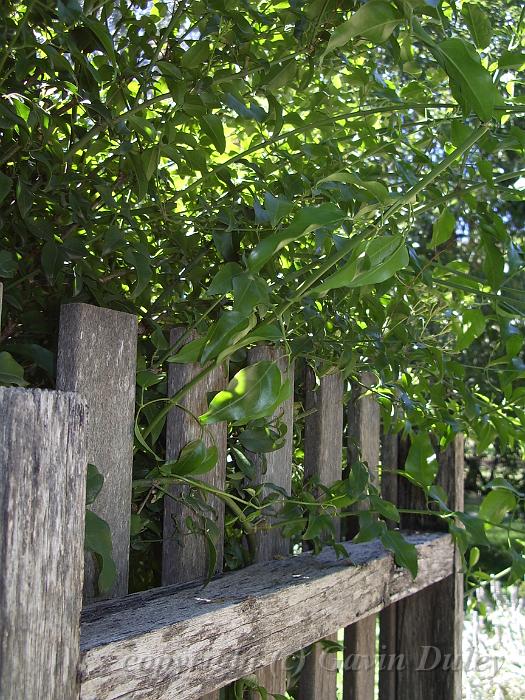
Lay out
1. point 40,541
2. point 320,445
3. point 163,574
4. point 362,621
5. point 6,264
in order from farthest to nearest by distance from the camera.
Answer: point 362,621, point 320,445, point 163,574, point 6,264, point 40,541

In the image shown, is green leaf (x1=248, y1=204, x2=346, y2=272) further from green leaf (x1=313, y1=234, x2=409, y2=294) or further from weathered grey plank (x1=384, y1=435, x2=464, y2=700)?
weathered grey plank (x1=384, y1=435, x2=464, y2=700)

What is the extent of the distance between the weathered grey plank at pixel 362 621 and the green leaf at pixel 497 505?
0.21 meters

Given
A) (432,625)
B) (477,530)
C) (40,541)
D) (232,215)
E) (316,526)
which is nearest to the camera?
(40,541)

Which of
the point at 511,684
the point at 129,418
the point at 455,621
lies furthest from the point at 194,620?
the point at 511,684

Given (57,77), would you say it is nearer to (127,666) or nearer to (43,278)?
(43,278)

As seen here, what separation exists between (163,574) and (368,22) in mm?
704

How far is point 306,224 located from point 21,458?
29 cm

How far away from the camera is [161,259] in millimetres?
1108

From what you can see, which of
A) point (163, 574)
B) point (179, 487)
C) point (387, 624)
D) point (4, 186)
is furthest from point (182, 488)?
point (387, 624)

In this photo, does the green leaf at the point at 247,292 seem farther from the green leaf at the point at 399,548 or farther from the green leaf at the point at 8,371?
the green leaf at the point at 399,548

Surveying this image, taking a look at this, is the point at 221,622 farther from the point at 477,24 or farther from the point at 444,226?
the point at 477,24

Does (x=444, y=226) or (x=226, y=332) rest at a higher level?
(x=444, y=226)

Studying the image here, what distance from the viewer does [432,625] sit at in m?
1.82

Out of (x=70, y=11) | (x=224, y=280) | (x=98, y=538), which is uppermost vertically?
(x=70, y=11)
